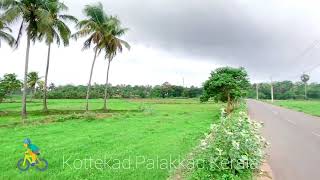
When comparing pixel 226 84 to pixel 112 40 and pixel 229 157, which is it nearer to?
pixel 112 40

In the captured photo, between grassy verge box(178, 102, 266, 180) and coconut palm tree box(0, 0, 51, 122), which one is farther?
coconut palm tree box(0, 0, 51, 122)

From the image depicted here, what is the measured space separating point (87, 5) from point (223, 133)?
3550 cm

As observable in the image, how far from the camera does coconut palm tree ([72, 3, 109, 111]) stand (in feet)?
129

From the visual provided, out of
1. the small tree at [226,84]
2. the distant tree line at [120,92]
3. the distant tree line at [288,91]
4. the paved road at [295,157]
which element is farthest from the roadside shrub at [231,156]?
the distant tree line at [288,91]

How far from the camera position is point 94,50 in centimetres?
4094

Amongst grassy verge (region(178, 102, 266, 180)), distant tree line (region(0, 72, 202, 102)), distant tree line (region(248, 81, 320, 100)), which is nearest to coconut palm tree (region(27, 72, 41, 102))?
distant tree line (region(0, 72, 202, 102))

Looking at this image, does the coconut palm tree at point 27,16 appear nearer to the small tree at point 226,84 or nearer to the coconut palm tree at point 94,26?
the coconut palm tree at point 94,26

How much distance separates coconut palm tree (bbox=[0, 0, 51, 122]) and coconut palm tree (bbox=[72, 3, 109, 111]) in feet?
22.5

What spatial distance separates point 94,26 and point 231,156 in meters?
34.0

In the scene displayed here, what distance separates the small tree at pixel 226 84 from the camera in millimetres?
31750

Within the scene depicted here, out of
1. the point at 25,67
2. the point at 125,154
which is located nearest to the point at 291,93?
the point at 25,67

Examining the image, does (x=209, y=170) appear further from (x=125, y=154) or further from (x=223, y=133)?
(x=125, y=154)

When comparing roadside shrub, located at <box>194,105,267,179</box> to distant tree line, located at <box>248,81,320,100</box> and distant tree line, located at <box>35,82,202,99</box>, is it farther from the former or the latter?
distant tree line, located at <box>248,81,320,100</box>

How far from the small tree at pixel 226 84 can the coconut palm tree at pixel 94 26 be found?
13.8 m
